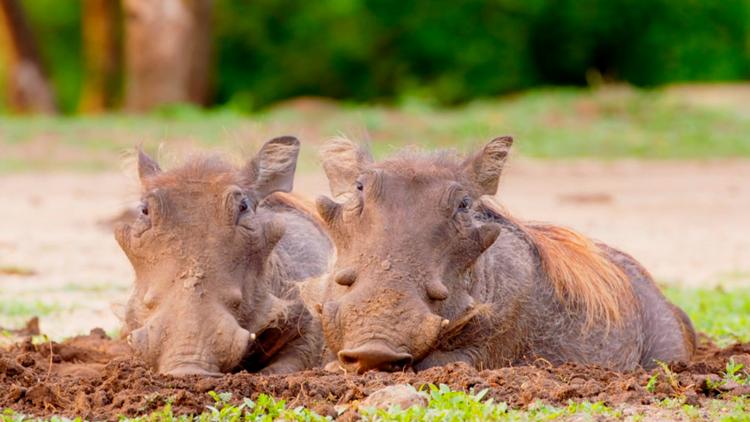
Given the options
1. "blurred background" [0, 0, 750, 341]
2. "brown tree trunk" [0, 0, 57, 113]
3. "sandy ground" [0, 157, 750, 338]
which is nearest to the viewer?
"sandy ground" [0, 157, 750, 338]

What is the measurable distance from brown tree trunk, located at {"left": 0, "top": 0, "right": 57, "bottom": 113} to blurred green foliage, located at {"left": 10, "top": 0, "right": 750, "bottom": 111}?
6184mm

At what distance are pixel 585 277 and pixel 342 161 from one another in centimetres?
121

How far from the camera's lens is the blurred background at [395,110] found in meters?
10.8

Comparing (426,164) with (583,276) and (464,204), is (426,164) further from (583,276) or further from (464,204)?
(583,276)

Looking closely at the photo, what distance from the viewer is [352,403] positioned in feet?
15.6

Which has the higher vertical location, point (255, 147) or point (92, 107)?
point (255, 147)

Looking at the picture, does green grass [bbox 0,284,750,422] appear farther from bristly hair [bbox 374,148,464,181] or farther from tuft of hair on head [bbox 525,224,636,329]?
tuft of hair on head [bbox 525,224,636,329]

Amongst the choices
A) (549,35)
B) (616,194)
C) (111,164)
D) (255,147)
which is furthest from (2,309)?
(549,35)

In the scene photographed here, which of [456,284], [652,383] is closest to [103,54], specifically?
[456,284]

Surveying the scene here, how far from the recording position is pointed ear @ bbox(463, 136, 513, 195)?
5.82 metres

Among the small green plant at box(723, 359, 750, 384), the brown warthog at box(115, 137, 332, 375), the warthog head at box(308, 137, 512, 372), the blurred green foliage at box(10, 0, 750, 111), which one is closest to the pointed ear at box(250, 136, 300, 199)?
the brown warthog at box(115, 137, 332, 375)

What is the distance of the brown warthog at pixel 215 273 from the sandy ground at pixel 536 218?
0.65m

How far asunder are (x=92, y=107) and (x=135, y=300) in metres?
23.3

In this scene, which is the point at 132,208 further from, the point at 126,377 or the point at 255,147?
the point at 126,377
